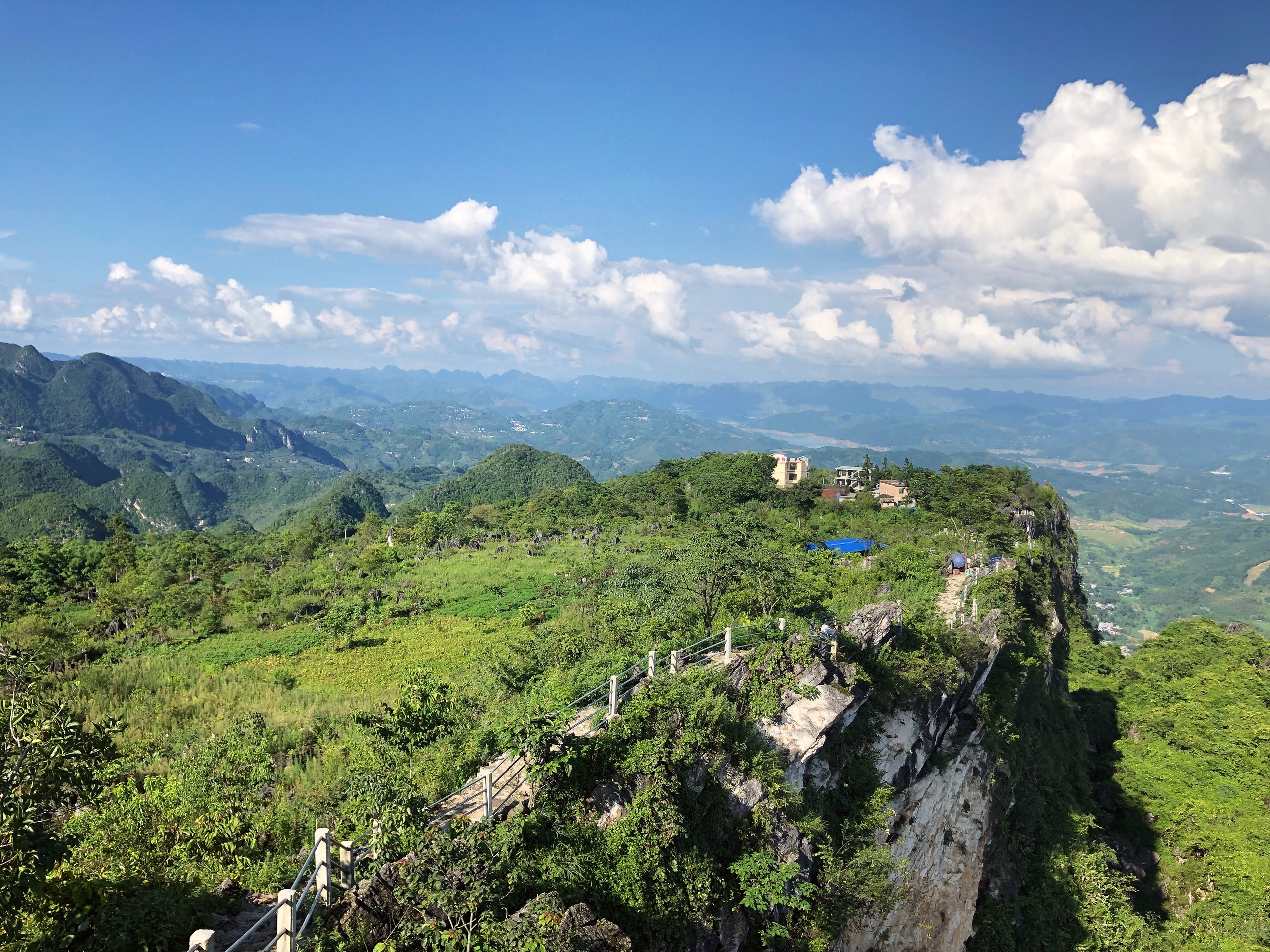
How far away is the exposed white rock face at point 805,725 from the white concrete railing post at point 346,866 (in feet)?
31.8

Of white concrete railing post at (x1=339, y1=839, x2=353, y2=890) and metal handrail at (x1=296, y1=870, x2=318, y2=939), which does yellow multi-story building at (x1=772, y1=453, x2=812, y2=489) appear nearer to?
white concrete railing post at (x1=339, y1=839, x2=353, y2=890)

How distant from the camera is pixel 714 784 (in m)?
13.4

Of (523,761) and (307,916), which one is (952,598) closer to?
(523,761)

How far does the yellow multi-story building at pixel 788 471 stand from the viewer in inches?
3374

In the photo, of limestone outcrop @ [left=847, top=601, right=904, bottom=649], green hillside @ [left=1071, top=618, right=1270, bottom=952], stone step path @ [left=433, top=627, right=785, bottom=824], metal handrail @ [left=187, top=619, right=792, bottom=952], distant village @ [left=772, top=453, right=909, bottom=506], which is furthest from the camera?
distant village @ [left=772, top=453, right=909, bottom=506]

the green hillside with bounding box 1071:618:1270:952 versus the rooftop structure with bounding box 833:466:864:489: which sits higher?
the rooftop structure with bounding box 833:466:864:489

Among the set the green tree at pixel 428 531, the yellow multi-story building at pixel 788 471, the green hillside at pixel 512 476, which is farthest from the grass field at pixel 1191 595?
the green tree at pixel 428 531

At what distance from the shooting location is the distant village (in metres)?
72.4

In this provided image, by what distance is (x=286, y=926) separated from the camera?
6906 millimetres

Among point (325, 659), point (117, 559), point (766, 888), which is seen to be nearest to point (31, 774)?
point (766, 888)

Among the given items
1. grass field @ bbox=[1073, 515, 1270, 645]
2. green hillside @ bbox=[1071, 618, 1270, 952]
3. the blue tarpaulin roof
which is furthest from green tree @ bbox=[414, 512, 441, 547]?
grass field @ bbox=[1073, 515, 1270, 645]

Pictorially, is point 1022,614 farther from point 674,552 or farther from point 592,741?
point 592,741

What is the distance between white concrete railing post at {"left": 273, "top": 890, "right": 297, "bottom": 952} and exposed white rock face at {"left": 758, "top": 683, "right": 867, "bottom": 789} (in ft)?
35.5

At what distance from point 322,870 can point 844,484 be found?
8437cm
